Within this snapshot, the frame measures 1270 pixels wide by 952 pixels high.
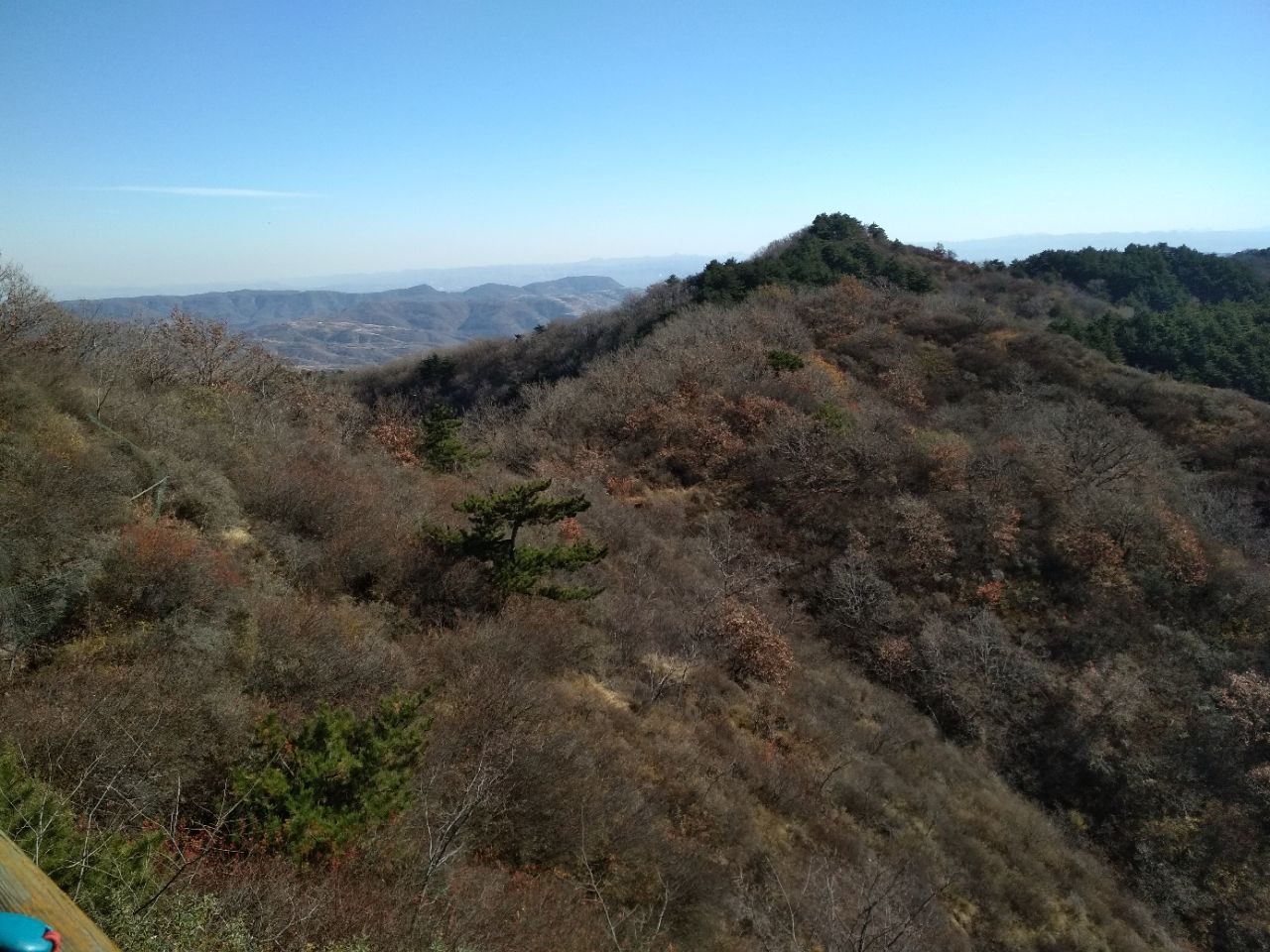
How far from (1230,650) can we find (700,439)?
1666 centimetres

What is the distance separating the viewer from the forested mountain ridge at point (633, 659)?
6.05 m

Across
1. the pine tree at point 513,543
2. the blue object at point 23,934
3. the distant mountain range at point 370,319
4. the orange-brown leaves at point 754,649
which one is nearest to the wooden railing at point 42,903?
the blue object at point 23,934

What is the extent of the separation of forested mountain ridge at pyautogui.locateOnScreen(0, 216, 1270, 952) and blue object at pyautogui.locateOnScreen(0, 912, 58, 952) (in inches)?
129

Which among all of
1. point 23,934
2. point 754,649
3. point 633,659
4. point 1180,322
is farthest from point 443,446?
point 1180,322

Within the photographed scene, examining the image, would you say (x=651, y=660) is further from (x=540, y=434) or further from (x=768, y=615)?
(x=540, y=434)

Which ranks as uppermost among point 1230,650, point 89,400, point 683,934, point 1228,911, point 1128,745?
point 89,400

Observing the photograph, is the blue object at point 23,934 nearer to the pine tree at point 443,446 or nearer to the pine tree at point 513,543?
the pine tree at point 513,543

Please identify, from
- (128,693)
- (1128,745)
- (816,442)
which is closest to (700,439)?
(816,442)

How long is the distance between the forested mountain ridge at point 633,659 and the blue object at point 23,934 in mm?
3281

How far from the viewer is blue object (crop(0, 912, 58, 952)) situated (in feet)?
4.05

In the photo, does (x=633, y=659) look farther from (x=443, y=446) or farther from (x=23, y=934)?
(x=23, y=934)

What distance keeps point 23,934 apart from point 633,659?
13173 millimetres

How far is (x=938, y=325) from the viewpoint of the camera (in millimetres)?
37000

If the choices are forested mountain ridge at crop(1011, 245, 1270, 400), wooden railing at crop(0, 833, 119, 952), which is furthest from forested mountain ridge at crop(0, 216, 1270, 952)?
forested mountain ridge at crop(1011, 245, 1270, 400)
